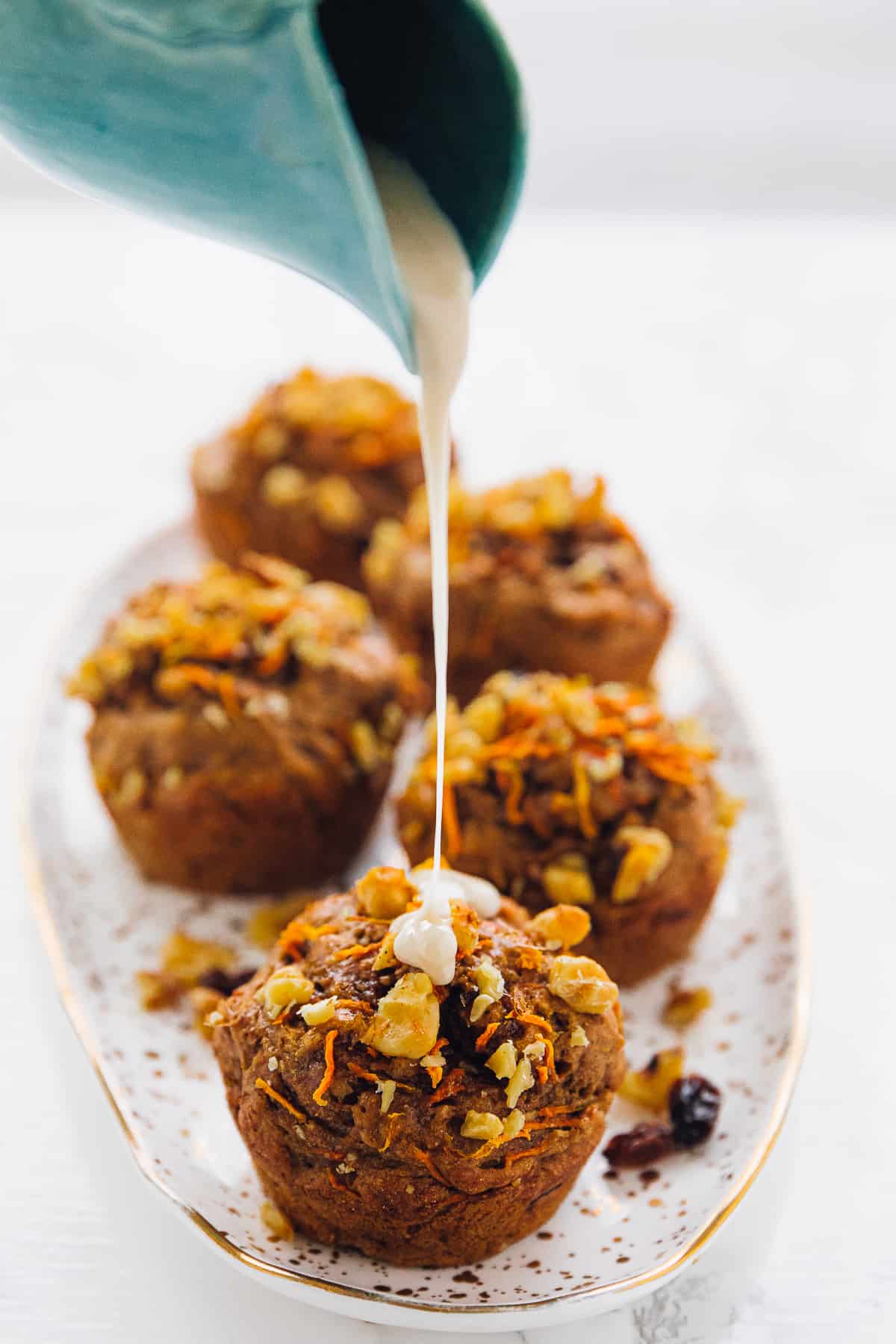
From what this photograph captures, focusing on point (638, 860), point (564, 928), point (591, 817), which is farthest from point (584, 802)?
point (564, 928)

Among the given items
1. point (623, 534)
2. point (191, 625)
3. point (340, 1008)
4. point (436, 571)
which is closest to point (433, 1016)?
point (340, 1008)

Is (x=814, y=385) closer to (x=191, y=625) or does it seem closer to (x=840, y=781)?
(x=840, y=781)

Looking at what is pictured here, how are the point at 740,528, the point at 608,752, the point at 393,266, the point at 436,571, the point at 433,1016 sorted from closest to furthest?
1. the point at 393,266
2. the point at 433,1016
3. the point at 436,571
4. the point at 608,752
5. the point at 740,528

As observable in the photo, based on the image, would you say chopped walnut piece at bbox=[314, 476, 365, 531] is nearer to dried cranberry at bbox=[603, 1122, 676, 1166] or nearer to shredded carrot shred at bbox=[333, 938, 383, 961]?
shredded carrot shred at bbox=[333, 938, 383, 961]

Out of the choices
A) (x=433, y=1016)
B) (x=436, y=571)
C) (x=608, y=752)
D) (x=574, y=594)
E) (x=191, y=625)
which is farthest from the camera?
(x=574, y=594)

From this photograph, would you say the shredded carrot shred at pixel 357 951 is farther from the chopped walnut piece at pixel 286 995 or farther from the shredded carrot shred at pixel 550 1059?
the shredded carrot shred at pixel 550 1059

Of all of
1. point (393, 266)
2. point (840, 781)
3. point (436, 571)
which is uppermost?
point (393, 266)
